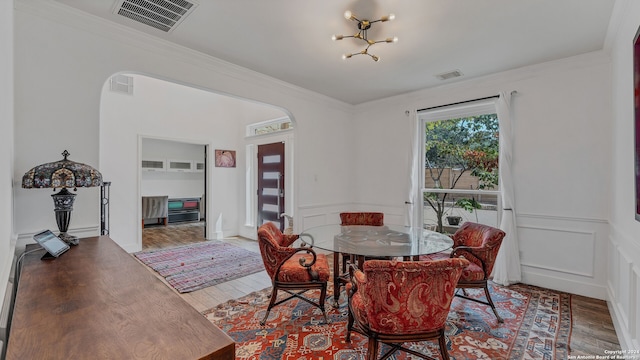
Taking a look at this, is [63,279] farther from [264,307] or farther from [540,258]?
[540,258]

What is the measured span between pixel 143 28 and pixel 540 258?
496 cm

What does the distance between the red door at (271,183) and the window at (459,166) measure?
8.74ft

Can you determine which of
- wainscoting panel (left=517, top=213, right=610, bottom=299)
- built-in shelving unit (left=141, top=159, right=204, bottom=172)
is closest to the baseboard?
wainscoting panel (left=517, top=213, right=610, bottom=299)

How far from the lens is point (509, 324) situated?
8.25 feet

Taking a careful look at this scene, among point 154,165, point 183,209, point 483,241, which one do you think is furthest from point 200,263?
point 154,165

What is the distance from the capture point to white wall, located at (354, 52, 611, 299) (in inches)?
121

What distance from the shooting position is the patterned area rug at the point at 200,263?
3621 mm

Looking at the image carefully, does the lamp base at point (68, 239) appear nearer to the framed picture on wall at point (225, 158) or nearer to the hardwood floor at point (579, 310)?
the hardwood floor at point (579, 310)

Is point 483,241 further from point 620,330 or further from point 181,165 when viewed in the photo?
point 181,165

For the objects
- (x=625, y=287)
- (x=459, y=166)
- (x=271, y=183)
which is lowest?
(x=625, y=287)

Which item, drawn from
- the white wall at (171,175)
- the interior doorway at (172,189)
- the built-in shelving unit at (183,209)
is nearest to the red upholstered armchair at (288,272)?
the interior doorway at (172,189)

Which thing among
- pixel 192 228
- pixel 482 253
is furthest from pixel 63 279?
pixel 192 228

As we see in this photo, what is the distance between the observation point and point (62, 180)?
72.8 inches

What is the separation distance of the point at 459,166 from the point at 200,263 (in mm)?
4130
